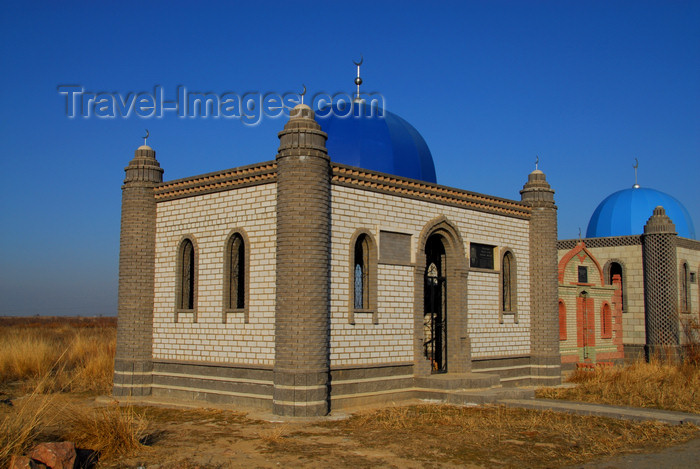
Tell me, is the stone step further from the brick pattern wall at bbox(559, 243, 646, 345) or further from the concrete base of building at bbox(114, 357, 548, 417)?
the brick pattern wall at bbox(559, 243, 646, 345)

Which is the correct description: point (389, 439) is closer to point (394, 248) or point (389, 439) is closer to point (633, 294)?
point (394, 248)

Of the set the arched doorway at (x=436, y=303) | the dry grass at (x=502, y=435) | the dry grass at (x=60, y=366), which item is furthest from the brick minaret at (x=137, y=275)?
the arched doorway at (x=436, y=303)

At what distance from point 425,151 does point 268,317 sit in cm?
837

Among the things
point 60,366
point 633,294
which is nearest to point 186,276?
point 60,366

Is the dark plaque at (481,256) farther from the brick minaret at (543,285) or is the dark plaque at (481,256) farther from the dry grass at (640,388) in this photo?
the dry grass at (640,388)

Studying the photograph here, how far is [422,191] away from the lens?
18641 mm

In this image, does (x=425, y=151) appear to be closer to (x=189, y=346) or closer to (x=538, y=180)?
(x=538, y=180)

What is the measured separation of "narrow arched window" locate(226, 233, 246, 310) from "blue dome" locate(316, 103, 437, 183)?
4.05 meters

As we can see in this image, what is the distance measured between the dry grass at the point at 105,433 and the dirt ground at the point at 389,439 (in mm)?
175

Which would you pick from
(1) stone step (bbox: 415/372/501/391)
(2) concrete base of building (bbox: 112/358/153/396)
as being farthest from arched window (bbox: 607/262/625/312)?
(2) concrete base of building (bbox: 112/358/153/396)

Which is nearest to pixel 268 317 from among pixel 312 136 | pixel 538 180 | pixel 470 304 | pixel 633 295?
pixel 312 136

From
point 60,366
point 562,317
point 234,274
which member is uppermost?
point 234,274

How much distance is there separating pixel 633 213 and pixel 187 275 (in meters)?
21.5

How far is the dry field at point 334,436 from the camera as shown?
35.2ft
